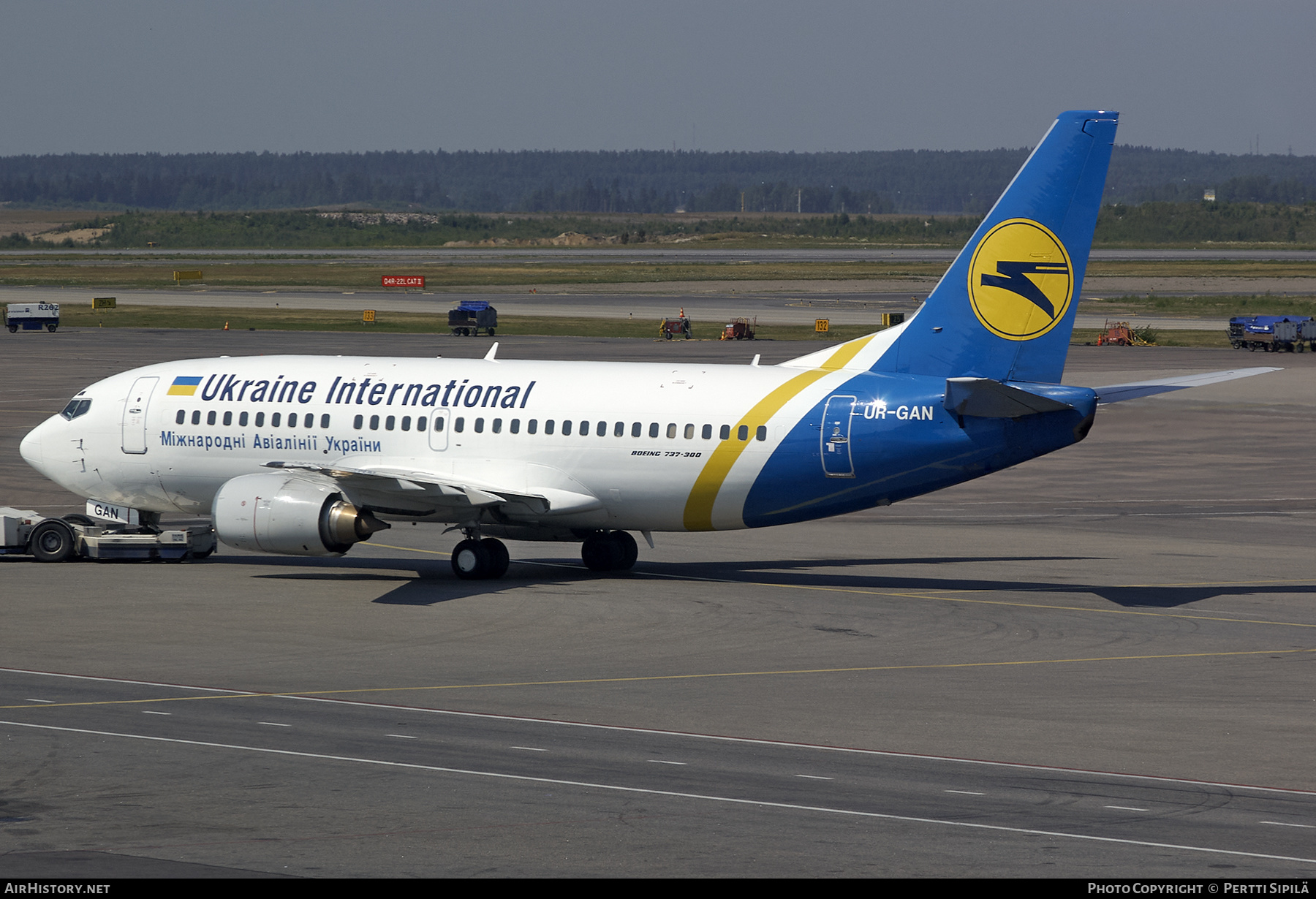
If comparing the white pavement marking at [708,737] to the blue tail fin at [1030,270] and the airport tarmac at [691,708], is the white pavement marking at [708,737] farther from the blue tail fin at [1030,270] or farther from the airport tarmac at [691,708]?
the blue tail fin at [1030,270]

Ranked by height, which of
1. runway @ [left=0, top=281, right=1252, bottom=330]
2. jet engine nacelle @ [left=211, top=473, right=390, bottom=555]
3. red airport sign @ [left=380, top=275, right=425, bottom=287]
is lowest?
jet engine nacelle @ [left=211, top=473, right=390, bottom=555]

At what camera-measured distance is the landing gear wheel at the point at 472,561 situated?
3769 cm

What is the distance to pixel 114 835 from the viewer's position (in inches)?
723

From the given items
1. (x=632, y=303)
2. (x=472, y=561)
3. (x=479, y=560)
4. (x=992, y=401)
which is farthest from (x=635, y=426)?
(x=632, y=303)

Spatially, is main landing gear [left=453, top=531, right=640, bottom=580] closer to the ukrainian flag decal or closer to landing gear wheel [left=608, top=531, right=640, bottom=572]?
landing gear wheel [left=608, top=531, right=640, bottom=572]

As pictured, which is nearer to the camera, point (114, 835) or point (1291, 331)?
point (114, 835)

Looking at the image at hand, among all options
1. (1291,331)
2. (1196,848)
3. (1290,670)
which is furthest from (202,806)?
(1291,331)

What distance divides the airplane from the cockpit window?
0.33 meters

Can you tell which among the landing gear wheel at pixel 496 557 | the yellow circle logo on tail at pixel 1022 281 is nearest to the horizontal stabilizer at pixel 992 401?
the yellow circle logo on tail at pixel 1022 281

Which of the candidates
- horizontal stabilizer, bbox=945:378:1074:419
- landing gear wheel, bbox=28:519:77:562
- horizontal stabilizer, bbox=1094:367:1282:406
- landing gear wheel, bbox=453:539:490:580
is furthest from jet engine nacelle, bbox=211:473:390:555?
horizontal stabilizer, bbox=1094:367:1282:406

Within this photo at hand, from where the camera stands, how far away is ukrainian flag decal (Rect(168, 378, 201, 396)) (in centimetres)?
4041

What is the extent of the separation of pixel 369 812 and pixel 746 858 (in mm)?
4813

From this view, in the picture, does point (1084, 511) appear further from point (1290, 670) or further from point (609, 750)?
point (609, 750)

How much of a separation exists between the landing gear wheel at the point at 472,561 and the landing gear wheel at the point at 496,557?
0.07 m
